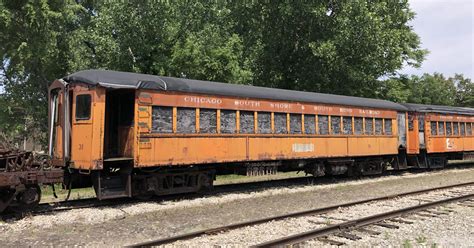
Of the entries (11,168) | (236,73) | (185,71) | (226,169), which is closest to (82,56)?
(185,71)

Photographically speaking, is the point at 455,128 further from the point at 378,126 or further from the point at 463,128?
the point at 378,126

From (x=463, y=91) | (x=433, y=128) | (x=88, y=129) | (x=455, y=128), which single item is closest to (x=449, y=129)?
(x=455, y=128)

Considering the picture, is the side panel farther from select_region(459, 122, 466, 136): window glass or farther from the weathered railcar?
select_region(459, 122, 466, 136): window glass

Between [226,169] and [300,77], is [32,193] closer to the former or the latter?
[226,169]

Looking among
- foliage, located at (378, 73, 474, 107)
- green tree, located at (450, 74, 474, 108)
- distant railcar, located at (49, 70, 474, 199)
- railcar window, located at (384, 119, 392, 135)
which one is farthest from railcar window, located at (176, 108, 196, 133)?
green tree, located at (450, 74, 474, 108)

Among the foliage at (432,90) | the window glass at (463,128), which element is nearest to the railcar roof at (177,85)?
the window glass at (463,128)

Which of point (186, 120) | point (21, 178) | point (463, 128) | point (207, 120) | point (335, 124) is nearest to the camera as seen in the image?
point (21, 178)

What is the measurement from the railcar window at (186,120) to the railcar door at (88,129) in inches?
80.5

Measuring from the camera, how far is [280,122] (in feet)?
45.4

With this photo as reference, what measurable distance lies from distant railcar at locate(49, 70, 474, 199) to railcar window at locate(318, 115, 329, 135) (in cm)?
4

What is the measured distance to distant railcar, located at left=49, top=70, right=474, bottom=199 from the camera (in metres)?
10.4

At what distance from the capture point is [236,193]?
12.7 meters

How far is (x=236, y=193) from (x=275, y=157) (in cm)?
191

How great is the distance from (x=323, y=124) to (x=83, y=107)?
8.57 meters
